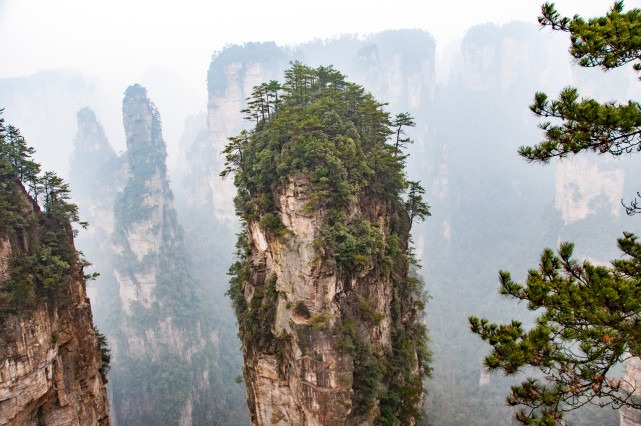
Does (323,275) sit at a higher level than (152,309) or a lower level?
lower

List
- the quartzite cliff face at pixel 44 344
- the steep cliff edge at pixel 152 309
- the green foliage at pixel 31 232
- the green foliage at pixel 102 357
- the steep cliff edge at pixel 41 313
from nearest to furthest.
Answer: the quartzite cliff face at pixel 44 344 → the steep cliff edge at pixel 41 313 → the green foliage at pixel 31 232 → the green foliage at pixel 102 357 → the steep cliff edge at pixel 152 309

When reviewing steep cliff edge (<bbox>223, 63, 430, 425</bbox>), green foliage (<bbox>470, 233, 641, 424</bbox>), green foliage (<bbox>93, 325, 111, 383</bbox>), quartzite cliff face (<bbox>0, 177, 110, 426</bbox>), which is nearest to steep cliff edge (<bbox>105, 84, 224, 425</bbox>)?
green foliage (<bbox>93, 325, 111, 383</bbox>)

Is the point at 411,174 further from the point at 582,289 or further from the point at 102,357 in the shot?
the point at 582,289

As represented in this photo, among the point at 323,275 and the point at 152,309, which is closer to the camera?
the point at 323,275

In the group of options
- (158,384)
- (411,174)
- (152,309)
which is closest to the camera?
(158,384)

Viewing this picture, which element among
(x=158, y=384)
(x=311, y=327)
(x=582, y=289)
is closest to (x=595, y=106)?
(x=582, y=289)

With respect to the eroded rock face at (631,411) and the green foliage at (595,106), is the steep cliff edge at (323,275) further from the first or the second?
the eroded rock face at (631,411)

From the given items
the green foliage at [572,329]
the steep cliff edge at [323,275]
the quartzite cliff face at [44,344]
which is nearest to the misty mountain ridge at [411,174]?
the steep cliff edge at [323,275]
